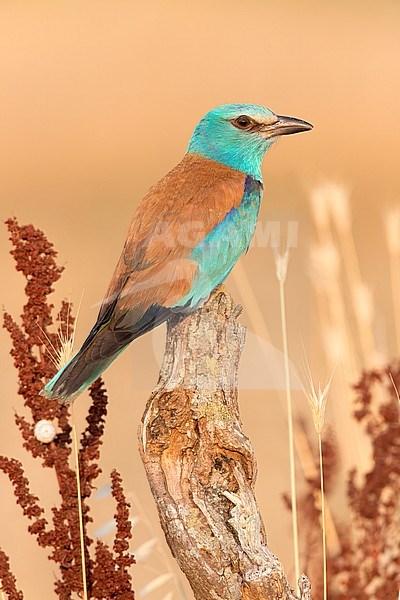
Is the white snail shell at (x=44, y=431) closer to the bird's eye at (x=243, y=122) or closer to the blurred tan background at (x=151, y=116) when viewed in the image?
the blurred tan background at (x=151, y=116)

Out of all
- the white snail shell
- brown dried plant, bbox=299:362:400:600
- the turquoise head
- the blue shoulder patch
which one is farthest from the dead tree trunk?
brown dried plant, bbox=299:362:400:600

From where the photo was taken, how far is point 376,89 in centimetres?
333

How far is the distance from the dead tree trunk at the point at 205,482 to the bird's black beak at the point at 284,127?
582 mm

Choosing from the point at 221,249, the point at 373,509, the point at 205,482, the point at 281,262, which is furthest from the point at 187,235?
the point at 373,509

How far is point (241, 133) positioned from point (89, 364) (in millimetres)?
731

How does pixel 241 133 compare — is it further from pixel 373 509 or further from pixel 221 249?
pixel 373 509

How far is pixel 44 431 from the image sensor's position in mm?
2711

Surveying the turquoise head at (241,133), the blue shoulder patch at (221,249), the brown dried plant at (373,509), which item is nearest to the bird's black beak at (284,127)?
the turquoise head at (241,133)

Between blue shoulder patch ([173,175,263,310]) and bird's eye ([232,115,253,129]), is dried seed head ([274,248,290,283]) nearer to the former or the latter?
blue shoulder patch ([173,175,263,310])

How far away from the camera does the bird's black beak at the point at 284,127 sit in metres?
2.70

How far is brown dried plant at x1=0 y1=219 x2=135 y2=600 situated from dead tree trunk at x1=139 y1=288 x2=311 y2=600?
0.22 metres

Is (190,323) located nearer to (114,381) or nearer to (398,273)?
(114,381)

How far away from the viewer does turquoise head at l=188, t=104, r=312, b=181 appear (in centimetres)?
272

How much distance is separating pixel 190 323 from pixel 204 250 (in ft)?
0.59
